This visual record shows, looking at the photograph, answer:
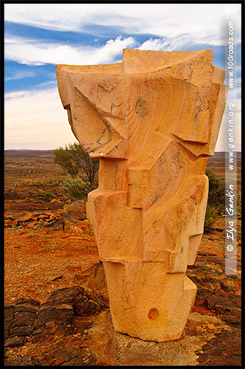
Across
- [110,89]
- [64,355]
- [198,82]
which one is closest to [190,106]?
[198,82]

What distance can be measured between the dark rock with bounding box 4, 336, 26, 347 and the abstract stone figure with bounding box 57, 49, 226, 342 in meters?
1.55

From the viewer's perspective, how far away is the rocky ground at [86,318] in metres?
4.34

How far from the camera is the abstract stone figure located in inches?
168

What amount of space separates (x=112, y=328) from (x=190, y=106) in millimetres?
3230

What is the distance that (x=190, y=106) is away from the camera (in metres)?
4.25

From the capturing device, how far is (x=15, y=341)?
4855mm

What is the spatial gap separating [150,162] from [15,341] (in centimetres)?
318

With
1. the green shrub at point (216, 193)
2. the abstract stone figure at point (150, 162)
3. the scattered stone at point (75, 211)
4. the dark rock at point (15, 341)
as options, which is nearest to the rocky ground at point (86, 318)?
the dark rock at point (15, 341)

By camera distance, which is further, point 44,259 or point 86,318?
point 44,259

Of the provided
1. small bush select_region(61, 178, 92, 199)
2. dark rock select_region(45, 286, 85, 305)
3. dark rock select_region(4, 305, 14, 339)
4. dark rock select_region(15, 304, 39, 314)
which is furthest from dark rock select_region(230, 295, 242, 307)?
small bush select_region(61, 178, 92, 199)

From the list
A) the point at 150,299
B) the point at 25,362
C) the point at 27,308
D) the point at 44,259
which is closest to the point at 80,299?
the point at 27,308

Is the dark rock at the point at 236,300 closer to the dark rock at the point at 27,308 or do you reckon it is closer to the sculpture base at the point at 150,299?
the sculpture base at the point at 150,299

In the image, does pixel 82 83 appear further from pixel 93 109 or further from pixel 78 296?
pixel 78 296

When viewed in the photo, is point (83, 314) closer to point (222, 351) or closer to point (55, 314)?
point (55, 314)
